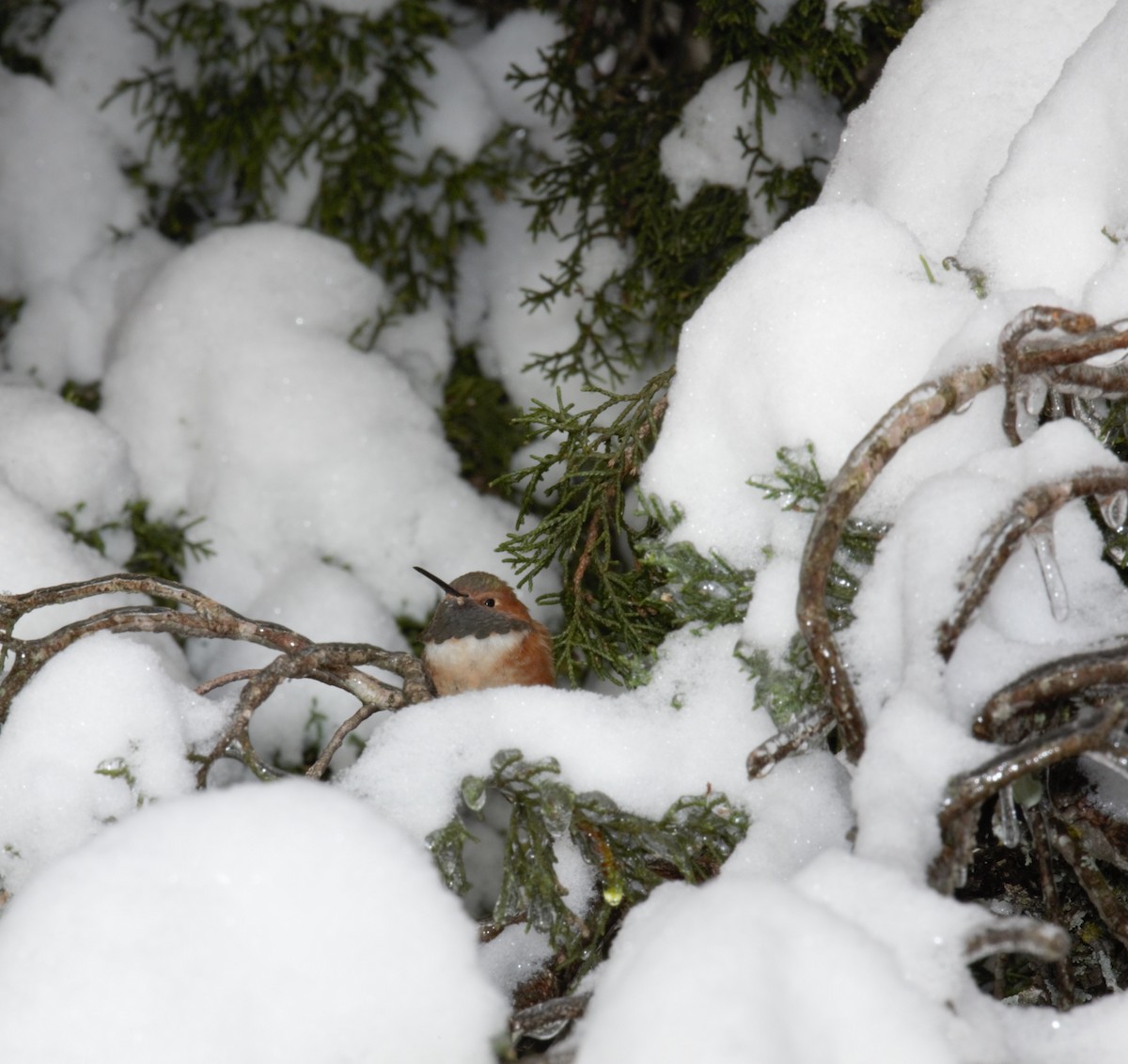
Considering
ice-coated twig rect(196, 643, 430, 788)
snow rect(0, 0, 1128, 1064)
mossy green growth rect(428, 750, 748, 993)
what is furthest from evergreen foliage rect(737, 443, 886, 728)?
ice-coated twig rect(196, 643, 430, 788)

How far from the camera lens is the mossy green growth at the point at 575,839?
68.4 inches

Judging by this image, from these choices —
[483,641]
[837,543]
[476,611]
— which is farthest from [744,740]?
[476,611]

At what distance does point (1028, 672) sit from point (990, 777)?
0.66ft

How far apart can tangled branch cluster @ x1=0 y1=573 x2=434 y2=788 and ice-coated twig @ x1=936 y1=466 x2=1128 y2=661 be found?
1.17 m

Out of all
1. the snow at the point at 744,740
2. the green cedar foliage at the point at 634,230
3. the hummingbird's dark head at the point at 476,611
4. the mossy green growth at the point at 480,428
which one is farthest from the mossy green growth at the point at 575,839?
the mossy green growth at the point at 480,428

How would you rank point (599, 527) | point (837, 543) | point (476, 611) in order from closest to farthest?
1. point (837, 543)
2. point (599, 527)
3. point (476, 611)

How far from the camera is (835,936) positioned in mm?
1180

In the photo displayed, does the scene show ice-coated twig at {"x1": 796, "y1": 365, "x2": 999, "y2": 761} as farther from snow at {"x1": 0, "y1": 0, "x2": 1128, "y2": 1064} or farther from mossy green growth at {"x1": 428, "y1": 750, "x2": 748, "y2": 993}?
mossy green growth at {"x1": 428, "y1": 750, "x2": 748, "y2": 993}

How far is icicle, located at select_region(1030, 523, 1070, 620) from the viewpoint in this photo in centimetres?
154

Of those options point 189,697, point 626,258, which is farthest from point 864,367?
point 626,258

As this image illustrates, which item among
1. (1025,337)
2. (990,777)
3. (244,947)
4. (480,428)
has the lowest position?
(480,428)

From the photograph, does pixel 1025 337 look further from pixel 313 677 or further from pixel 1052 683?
pixel 313 677

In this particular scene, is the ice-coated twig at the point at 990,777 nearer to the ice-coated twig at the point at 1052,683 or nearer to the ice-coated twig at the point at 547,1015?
the ice-coated twig at the point at 1052,683

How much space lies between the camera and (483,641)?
9.41 feet
